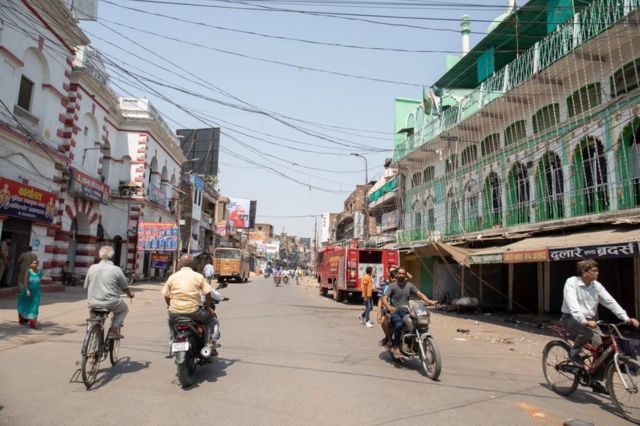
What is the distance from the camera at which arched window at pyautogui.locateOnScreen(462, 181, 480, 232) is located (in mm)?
19797

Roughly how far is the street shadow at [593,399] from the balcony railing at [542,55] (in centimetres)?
1048

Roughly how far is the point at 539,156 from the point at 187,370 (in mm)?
14687

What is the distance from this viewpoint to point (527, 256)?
11.8 meters

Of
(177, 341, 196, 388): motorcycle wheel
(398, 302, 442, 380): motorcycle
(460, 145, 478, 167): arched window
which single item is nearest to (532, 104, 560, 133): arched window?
(460, 145, 478, 167): arched window

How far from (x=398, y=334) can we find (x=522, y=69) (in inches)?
531

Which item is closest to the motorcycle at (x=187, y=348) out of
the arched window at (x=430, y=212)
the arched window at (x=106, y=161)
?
the arched window at (x=430, y=212)

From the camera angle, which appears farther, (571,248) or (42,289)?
(42,289)

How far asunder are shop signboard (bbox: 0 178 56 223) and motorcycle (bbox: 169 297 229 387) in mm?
11360

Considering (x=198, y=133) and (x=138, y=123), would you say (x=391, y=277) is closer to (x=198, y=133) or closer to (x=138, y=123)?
(x=138, y=123)

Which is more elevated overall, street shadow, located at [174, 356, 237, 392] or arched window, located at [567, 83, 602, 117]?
arched window, located at [567, 83, 602, 117]

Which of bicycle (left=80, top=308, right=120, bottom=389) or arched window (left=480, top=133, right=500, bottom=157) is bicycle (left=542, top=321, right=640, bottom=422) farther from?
arched window (left=480, top=133, right=500, bottom=157)

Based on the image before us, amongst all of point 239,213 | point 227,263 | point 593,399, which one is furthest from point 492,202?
point 239,213

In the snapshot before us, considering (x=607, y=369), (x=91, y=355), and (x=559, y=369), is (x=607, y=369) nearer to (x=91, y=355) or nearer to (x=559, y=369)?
(x=559, y=369)

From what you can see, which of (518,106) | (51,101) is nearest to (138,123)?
(51,101)
